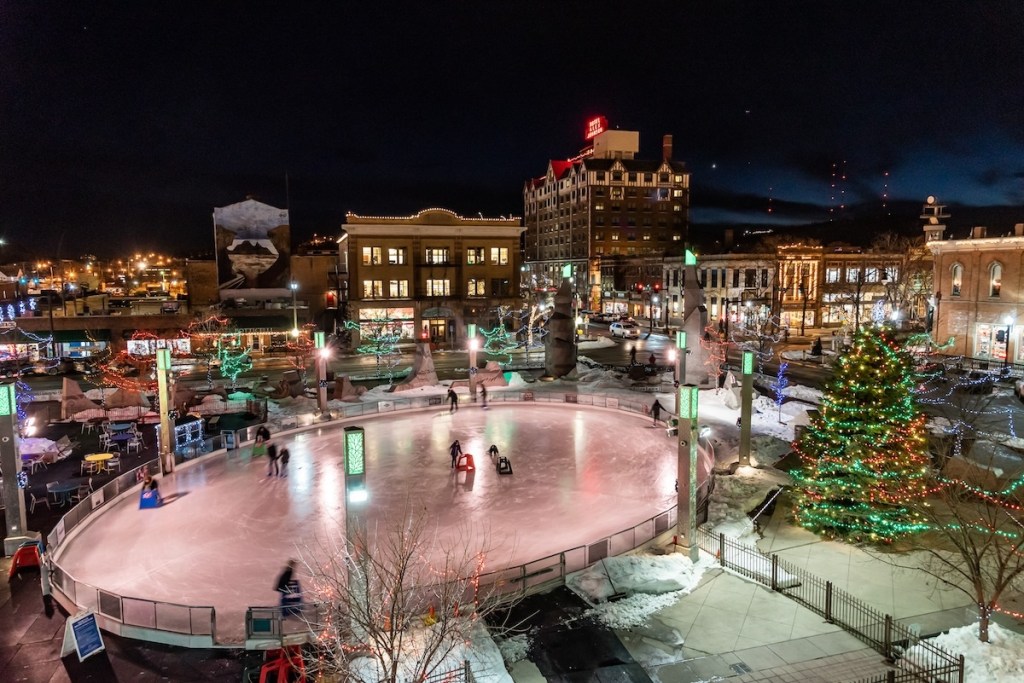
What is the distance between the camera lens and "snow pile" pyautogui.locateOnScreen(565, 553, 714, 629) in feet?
41.4

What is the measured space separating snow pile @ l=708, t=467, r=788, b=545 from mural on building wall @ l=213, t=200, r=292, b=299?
56875 mm

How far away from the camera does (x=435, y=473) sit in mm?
22328

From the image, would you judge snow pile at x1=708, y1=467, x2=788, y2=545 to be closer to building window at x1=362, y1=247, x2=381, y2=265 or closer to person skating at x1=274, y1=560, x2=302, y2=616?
person skating at x1=274, y1=560, x2=302, y2=616

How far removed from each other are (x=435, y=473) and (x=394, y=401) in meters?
13.0

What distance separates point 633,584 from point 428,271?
→ 50247 mm

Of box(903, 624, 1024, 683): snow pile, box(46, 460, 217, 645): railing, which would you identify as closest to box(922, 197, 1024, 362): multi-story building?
box(903, 624, 1024, 683): snow pile

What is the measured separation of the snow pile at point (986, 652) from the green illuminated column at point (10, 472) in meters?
20.3

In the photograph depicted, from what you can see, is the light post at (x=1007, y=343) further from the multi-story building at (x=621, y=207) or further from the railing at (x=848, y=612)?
the multi-story building at (x=621, y=207)

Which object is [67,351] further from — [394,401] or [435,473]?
[435,473]

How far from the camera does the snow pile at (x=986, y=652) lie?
31.9 feet

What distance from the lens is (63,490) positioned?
62.5ft

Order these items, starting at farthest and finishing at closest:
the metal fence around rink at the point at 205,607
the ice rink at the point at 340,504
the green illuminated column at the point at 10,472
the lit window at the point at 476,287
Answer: the lit window at the point at 476,287, the green illuminated column at the point at 10,472, the ice rink at the point at 340,504, the metal fence around rink at the point at 205,607

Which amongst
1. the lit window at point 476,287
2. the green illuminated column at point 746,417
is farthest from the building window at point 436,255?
the green illuminated column at point 746,417

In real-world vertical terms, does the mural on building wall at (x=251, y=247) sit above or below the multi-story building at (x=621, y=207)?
below
